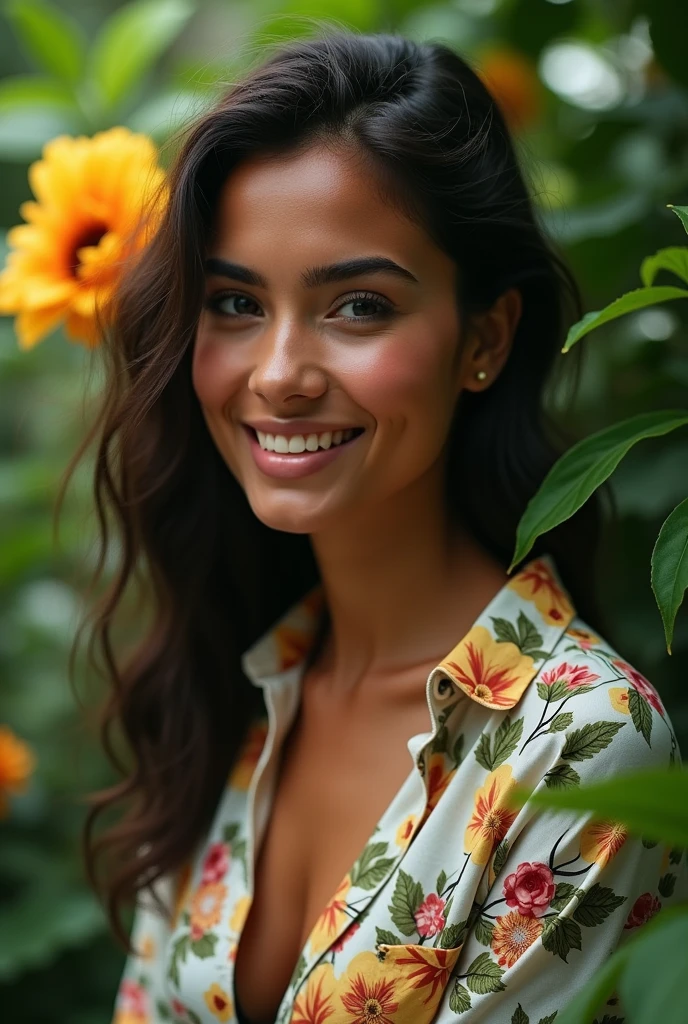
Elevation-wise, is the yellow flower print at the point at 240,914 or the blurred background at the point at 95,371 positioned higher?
the blurred background at the point at 95,371

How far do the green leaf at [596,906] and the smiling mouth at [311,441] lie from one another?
0.46m

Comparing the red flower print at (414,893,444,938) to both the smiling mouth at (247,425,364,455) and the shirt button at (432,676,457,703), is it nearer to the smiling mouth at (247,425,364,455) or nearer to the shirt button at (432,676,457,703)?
the shirt button at (432,676,457,703)

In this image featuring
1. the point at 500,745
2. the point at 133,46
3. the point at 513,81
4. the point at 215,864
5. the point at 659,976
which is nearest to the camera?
the point at 659,976

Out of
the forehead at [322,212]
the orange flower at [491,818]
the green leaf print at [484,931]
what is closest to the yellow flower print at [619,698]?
the orange flower at [491,818]

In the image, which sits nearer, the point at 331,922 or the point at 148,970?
the point at 331,922

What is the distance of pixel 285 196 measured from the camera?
106cm

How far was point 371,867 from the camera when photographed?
108cm

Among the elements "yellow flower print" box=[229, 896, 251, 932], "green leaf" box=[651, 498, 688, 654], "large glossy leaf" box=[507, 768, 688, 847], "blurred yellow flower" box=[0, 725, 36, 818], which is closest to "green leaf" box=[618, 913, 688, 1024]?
"large glossy leaf" box=[507, 768, 688, 847]

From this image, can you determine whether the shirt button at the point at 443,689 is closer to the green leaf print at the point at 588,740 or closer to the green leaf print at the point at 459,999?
the green leaf print at the point at 588,740

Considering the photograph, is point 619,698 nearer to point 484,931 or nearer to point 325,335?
point 484,931

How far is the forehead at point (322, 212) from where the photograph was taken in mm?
1043

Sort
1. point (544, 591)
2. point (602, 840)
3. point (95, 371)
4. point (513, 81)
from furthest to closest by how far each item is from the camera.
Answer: point (513, 81)
point (95, 371)
point (544, 591)
point (602, 840)

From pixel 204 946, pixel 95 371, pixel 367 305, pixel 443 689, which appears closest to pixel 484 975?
pixel 443 689

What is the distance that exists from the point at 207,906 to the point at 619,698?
54cm
